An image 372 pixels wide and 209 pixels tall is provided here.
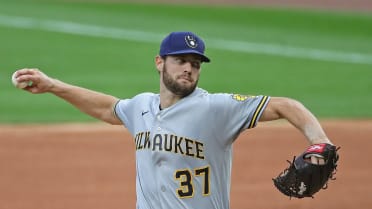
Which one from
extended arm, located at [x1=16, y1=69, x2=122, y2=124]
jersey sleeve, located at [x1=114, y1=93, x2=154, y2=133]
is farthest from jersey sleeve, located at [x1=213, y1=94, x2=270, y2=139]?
extended arm, located at [x1=16, y1=69, x2=122, y2=124]

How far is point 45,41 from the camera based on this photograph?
2042 cm

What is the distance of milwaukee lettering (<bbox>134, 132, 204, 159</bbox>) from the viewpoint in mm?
5777

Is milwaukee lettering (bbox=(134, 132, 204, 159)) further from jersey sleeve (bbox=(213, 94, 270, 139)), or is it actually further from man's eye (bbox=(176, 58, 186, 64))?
man's eye (bbox=(176, 58, 186, 64))

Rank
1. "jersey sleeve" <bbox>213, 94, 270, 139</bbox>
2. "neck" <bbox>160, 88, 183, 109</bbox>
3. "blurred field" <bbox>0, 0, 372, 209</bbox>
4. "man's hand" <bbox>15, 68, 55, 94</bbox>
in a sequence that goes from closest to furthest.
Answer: "jersey sleeve" <bbox>213, 94, 270, 139</bbox> → "neck" <bbox>160, 88, 183, 109</bbox> → "man's hand" <bbox>15, 68, 55, 94</bbox> → "blurred field" <bbox>0, 0, 372, 209</bbox>

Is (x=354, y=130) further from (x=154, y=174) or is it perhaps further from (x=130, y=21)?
(x=130, y=21)

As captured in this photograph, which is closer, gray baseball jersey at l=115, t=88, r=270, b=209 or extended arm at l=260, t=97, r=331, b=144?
extended arm at l=260, t=97, r=331, b=144

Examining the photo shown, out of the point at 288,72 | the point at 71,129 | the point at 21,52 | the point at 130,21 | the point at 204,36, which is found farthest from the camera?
the point at 130,21

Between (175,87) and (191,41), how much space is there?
31 cm

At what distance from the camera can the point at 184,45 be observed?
5789 millimetres

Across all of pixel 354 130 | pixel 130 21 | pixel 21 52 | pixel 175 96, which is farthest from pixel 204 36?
pixel 175 96

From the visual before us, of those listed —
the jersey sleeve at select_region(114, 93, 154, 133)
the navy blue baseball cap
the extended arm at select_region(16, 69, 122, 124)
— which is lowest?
the jersey sleeve at select_region(114, 93, 154, 133)

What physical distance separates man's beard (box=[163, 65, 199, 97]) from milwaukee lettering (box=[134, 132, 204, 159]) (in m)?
0.28

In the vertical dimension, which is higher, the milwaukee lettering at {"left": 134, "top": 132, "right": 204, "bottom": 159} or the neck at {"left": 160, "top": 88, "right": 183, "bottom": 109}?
the neck at {"left": 160, "top": 88, "right": 183, "bottom": 109}

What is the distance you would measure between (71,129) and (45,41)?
307 inches
